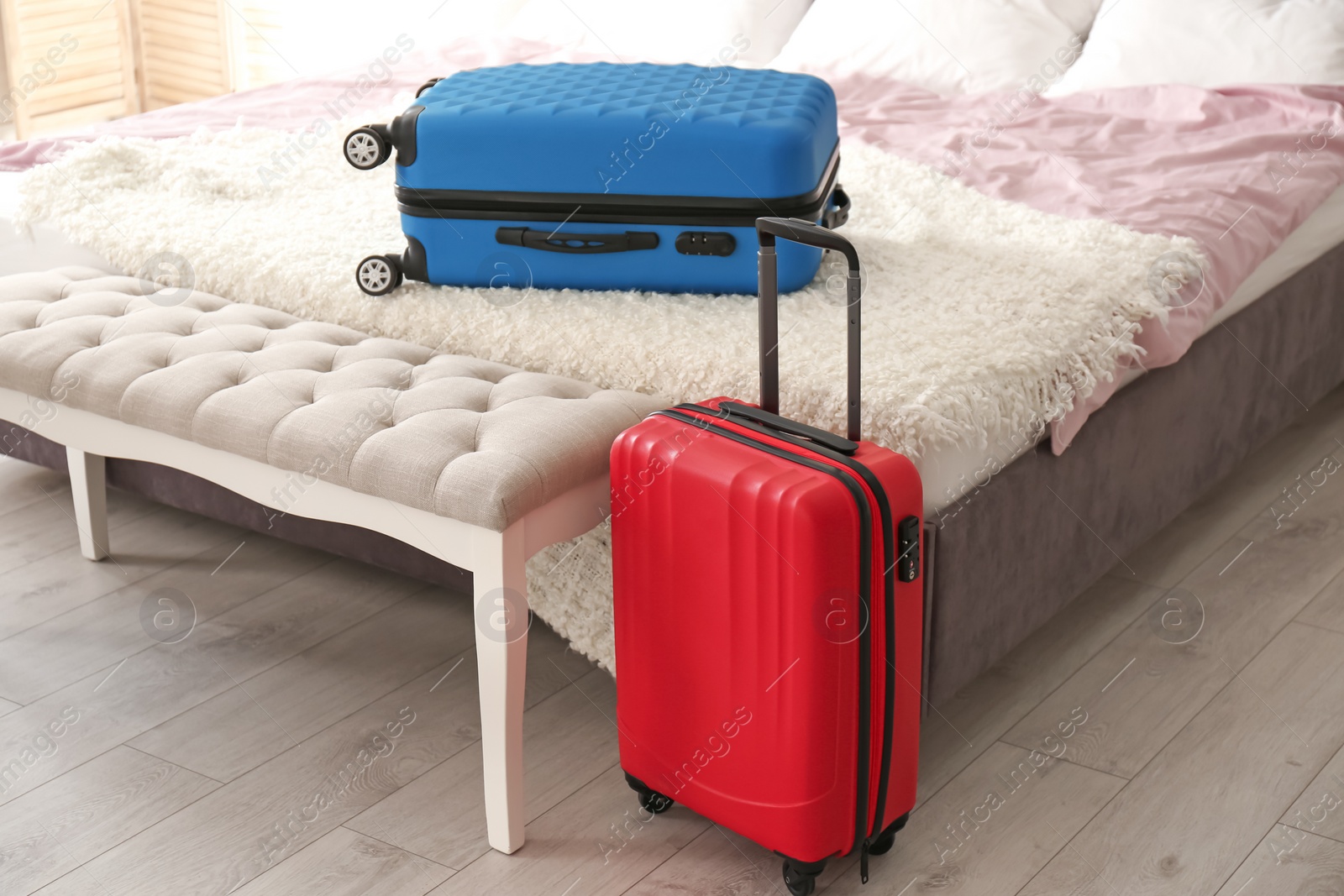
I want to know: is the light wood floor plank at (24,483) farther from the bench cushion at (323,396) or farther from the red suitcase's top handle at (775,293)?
the red suitcase's top handle at (775,293)

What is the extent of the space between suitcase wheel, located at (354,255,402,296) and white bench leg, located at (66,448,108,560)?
53 centimetres

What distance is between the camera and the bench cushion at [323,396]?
1279 mm

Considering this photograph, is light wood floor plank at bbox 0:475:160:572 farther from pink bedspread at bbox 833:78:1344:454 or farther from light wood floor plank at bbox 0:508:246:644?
pink bedspread at bbox 833:78:1344:454

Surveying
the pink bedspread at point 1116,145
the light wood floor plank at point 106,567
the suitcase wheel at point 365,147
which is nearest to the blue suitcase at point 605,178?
the suitcase wheel at point 365,147

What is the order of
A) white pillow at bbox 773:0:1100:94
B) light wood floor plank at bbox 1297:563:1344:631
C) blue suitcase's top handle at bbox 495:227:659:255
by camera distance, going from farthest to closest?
white pillow at bbox 773:0:1100:94 → light wood floor plank at bbox 1297:563:1344:631 → blue suitcase's top handle at bbox 495:227:659:255

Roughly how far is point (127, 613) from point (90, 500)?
0.22m

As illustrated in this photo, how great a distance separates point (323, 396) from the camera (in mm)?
1435

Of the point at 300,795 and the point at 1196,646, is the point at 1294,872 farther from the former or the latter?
the point at 300,795

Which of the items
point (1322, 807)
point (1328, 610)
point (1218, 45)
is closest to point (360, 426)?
point (1322, 807)

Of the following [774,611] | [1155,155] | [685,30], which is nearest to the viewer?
[774,611]

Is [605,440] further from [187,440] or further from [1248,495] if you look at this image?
[1248,495]

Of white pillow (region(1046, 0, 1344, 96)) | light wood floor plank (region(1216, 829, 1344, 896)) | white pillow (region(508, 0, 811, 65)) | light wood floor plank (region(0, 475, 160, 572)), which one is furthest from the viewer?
white pillow (region(508, 0, 811, 65))

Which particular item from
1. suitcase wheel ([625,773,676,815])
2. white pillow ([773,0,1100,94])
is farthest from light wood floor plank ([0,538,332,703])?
white pillow ([773,0,1100,94])

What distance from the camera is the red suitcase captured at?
1174 millimetres
